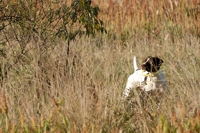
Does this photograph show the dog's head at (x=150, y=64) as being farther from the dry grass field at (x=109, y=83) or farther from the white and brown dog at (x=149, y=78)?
the dry grass field at (x=109, y=83)

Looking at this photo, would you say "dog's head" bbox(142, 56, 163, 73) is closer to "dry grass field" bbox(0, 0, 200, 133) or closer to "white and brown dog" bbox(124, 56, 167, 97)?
"white and brown dog" bbox(124, 56, 167, 97)

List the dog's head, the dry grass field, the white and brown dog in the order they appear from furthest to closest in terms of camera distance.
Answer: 1. the dog's head
2. the white and brown dog
3. the dry grass field

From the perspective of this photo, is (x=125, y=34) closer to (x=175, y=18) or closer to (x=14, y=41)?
(x=175, y=18)

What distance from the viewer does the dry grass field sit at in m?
4.17

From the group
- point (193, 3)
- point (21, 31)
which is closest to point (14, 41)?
point (21, 31)

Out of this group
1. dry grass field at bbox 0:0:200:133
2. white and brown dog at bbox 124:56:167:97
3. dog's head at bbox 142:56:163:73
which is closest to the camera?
dry grass field at bbox 0:0:200:133

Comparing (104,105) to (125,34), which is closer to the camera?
(104,105)

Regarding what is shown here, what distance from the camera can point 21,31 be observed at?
6664 mm

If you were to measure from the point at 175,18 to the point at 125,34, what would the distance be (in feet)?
2.78

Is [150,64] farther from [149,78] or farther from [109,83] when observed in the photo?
[109,83]

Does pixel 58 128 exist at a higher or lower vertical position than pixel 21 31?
lower

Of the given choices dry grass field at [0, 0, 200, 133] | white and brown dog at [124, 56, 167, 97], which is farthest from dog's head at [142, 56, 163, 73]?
dry grass field at [0, 0, 200, 133]

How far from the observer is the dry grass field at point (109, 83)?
4172 millimetres

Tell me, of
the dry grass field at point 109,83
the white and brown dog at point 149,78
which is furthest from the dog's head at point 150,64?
the dry grass field at point 109,83
